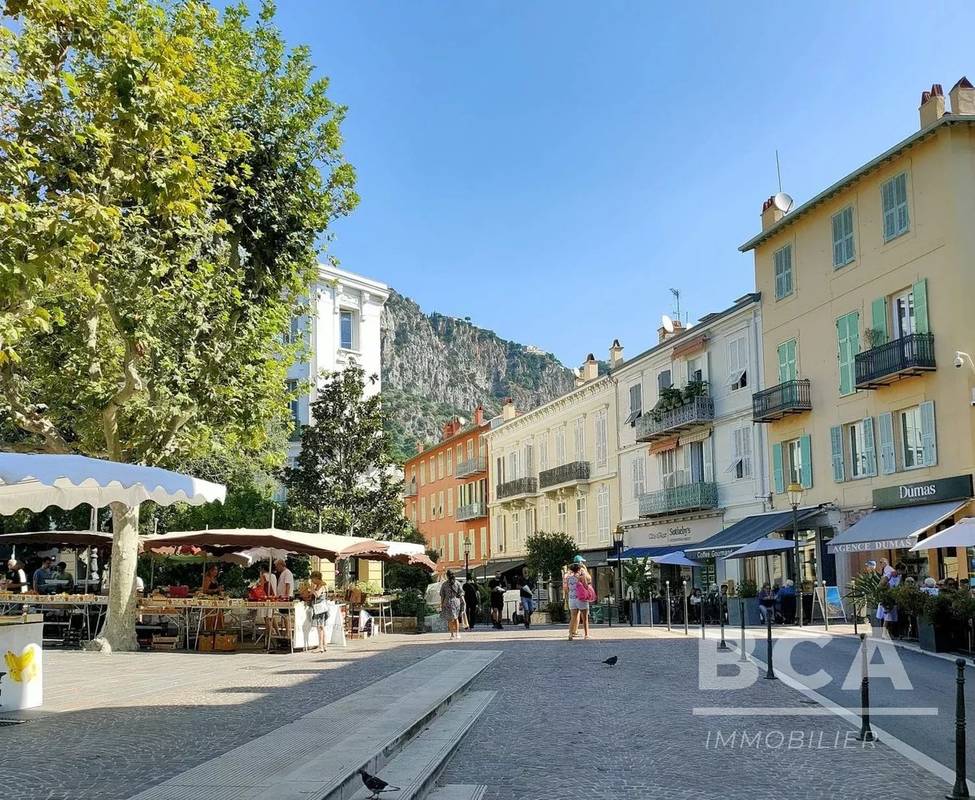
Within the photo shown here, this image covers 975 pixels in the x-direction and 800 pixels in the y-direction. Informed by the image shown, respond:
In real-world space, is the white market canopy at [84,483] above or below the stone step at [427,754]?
above

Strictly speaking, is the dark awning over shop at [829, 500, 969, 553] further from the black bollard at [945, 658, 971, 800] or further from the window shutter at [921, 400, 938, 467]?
the black bollard at [945, 658, 971, 800]

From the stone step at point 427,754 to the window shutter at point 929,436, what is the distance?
60.8 feet

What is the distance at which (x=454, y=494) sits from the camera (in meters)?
68.1

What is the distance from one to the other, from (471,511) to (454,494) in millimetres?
4745

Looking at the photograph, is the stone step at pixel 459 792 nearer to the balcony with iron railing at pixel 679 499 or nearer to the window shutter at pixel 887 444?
the window shutter at pixel 887 444

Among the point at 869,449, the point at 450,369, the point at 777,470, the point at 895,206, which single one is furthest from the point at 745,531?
the point at 450,369

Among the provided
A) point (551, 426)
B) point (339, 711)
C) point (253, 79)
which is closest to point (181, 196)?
point (339, 711)

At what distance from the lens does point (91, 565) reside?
3594cm

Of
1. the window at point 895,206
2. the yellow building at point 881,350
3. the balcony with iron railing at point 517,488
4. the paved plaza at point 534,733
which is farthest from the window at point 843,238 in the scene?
the balcony with iron railing at point 517,488

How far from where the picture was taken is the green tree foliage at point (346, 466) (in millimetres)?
34000

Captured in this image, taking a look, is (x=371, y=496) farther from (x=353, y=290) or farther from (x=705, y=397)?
(x=353, y=290)

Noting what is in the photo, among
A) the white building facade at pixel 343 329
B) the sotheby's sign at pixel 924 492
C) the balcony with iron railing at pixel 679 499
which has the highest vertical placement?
the white building facade at pixel 343 329

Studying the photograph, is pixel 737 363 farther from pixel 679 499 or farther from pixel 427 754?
pixel 427 754

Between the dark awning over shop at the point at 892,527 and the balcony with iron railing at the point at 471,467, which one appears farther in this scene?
the balcony with iron railing at the point at 471,467
